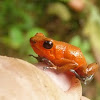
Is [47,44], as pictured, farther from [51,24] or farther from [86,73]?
[51,24]

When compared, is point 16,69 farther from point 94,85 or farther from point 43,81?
point 94,85

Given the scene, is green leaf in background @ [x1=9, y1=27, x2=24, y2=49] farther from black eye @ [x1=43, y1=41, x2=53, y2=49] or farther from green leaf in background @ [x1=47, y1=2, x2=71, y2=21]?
black eye @ [x1=43, y1=41, x2=53, y2=49]

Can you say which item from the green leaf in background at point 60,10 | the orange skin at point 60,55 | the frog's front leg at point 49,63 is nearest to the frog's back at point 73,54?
the orange skin at point 60,55

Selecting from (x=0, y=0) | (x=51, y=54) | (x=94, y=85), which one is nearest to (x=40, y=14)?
(x=0, y=0)

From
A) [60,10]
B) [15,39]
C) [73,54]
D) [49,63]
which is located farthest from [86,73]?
[60,10]

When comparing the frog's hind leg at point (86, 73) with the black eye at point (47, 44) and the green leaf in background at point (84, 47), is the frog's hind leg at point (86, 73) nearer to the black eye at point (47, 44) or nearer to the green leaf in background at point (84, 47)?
the black eye at point (47, 44)
